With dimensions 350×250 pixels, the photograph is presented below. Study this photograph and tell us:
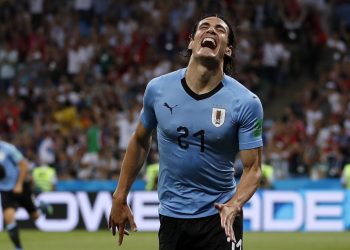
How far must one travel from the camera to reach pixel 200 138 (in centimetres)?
579

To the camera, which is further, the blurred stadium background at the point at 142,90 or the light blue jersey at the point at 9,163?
the blurred stadium background at the point at 142,90

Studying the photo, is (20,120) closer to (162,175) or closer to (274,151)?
(274,151)

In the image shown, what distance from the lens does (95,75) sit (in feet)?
75.6

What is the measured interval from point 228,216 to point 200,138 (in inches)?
21.2

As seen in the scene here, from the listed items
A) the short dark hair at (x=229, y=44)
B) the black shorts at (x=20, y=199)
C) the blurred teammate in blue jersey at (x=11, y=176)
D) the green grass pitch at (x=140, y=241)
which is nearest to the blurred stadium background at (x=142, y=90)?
the green grass pitch at (x=140, y=241)

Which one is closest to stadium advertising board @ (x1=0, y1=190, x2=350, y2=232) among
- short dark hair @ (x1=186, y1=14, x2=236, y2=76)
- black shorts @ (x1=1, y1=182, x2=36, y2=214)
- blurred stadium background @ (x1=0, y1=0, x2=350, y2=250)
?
blurred stadium background @ (x1=0, y1=0, x2=350, y2=250)

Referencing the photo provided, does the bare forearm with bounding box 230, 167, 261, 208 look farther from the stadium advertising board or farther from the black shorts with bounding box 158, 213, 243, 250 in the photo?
the stadium advertising board

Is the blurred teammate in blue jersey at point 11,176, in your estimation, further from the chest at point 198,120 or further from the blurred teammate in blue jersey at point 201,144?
the chest at point 198,120

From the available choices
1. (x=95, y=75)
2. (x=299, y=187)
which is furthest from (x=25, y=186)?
(x=95, y=75)

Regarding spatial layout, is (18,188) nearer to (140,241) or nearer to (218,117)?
(140,241)

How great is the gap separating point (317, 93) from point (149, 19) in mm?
4553

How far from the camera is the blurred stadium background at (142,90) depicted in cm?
1819

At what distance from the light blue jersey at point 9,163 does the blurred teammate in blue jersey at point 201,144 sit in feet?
28.6

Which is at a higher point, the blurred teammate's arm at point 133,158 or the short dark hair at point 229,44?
the short dark hair at point 229,44
